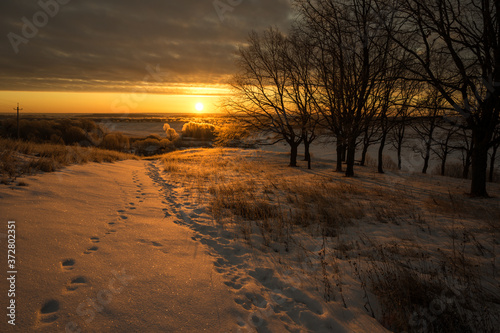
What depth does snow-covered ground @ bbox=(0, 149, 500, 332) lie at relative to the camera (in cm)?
237

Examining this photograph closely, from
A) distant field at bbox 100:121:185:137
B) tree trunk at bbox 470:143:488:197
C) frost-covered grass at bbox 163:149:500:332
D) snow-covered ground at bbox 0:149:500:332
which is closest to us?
snow-covered ground at bbox 0:149:500:332

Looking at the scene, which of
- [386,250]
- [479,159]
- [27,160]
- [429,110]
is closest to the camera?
[386,250]

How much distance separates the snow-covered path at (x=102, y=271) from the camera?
221 centimetres

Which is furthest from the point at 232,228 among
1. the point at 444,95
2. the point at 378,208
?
the point at 444,95

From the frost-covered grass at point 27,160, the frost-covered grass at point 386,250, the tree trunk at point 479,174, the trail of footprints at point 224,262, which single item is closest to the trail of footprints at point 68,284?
the trail of footprints at point 224,262

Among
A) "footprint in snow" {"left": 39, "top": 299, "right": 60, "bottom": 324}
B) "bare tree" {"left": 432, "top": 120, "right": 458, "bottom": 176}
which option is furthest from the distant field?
"footprint in snow" {"left": 39, "top": 299, "right": 60, "bottom": 324}

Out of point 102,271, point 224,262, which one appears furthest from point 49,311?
point 224,262

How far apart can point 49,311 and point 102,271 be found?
709mm

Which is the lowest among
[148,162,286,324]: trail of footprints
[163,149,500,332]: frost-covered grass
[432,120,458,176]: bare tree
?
[148,162,286,324]: trail of footprints

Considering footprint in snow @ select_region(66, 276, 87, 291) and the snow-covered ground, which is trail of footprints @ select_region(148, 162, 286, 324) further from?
footprint in snow @ select_region(66, 276, 87, 291)

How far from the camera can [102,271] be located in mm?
2891

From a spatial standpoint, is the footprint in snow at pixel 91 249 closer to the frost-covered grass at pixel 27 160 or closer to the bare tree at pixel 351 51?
the frost-covered grass at pixel 27 160

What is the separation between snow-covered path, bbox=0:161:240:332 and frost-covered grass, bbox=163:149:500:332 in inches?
46.4

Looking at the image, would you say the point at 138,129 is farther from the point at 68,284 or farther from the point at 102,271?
the point at 68,284
